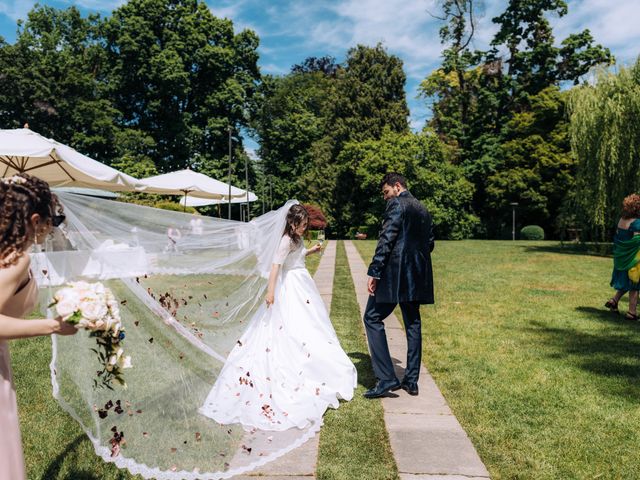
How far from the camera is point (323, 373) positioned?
15.9 ft

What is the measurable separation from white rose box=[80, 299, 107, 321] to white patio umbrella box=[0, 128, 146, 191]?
7.59 metres

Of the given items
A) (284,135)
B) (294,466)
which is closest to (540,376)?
(294,466)

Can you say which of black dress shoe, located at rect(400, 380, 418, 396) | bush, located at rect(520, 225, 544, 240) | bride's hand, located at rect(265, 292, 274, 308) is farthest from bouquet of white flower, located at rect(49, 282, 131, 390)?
bush, located at rect(520, 225, 544, 240)

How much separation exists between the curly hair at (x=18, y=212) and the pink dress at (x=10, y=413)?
0.20 meters

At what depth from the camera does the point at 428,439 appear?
12.7ft

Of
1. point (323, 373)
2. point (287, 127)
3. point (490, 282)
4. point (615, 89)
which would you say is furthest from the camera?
point (287, 127)

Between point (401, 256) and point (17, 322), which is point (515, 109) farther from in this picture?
point (17, 322)

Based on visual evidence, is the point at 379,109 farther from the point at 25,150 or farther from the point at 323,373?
the point at 323,373

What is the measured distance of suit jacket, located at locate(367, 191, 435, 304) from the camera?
15.1ft

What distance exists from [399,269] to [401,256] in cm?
12

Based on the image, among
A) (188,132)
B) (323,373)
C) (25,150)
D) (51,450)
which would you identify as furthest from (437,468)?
(188,132)

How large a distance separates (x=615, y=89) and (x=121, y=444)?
840 inches

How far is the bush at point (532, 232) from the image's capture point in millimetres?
33156

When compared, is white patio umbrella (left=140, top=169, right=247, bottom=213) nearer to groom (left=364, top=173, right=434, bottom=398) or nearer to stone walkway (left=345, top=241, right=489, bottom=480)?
groom (left=364, top=173, right=434, bottom=398)
